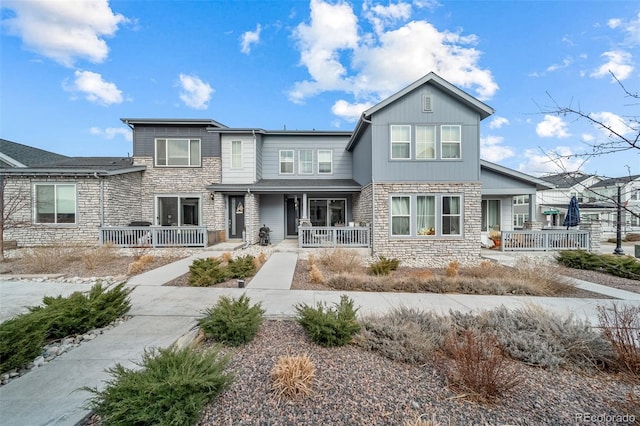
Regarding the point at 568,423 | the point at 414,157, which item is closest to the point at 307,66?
the point at 414,157

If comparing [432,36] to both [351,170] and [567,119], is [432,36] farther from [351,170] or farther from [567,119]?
[567,119]

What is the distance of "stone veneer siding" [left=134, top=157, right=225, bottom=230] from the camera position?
48.5ft

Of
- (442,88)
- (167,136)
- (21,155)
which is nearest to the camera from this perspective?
(442,88)

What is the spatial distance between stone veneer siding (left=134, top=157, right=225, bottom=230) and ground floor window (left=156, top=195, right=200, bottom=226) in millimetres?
304

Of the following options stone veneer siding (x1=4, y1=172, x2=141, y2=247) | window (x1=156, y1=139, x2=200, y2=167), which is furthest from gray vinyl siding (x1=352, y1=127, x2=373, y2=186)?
stone veneer siding (x1=4, y1=172, x2=141, y2=247)

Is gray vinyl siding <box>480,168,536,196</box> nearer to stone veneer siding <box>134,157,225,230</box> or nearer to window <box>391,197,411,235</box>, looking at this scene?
window <box>391,197,411,235</box>

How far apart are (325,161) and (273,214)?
4465 mm

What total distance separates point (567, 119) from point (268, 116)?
23992mm

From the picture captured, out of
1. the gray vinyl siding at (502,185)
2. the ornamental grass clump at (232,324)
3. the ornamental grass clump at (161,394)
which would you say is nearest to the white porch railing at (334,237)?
the gray vinyl siding at (502,185)

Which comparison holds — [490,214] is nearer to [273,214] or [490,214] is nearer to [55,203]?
[273,214]

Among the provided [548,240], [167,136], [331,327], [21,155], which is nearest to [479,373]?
[331,327]

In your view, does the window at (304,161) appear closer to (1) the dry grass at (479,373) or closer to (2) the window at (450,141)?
(2) the window at (450,141)

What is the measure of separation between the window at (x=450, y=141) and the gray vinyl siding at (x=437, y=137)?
0.59 feet

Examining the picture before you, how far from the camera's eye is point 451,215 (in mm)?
11859
